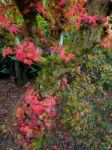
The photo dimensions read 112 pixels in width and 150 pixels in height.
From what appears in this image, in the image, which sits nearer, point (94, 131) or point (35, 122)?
point (35, 122)

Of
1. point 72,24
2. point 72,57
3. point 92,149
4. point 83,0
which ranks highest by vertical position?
point 83,0

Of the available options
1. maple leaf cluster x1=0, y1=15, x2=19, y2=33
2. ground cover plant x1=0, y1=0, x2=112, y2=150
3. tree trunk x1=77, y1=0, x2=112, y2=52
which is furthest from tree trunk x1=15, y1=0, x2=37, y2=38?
tree trunk x1=77, y1=0, x2=112, y2=52

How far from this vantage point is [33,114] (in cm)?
528

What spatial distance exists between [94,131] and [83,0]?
3.10 meters

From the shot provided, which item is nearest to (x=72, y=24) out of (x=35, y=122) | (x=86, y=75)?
(x=35, y=122)

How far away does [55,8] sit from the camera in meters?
5.62

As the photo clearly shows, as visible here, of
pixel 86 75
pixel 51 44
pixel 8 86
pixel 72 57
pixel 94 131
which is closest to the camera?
pixel 72 57

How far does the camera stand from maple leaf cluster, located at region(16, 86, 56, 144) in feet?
17.1

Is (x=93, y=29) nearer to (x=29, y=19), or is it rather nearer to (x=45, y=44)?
(x=45, y=44)

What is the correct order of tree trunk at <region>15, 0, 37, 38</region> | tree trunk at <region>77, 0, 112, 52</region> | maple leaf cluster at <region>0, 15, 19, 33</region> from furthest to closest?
tree trunk at <region>77, 0, 112, 52</region> < tree trunk at <region>15, 0, 37, 38</region> < maple leaf cluster at <region>0, 15, 19, 33</region>

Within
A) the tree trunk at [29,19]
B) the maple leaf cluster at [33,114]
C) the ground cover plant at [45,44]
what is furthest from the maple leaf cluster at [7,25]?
the maple leaf cluster at [33,114]

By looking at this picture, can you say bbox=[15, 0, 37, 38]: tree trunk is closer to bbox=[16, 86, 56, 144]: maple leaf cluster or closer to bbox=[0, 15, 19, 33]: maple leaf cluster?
bbox=[0, 15, 19, 33]: maple leaf cluster

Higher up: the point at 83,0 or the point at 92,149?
the point at 83,0

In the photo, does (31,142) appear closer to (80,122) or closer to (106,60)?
(80,122)
